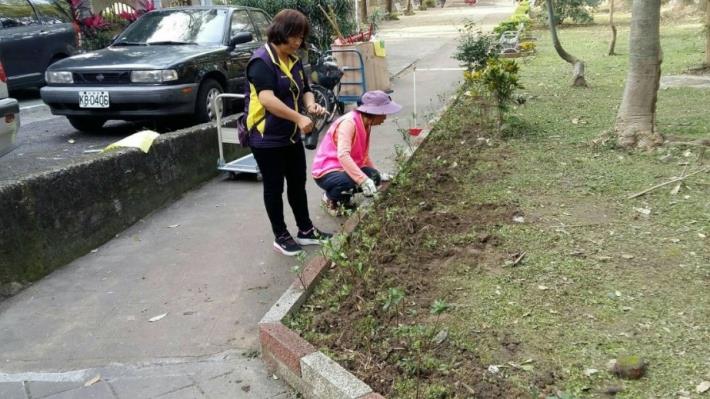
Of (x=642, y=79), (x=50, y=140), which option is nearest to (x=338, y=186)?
(x=642, y=79)

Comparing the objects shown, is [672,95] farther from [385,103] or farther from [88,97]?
[88,97]

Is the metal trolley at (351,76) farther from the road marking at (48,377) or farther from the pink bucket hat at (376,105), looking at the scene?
the road marking at (48,377)

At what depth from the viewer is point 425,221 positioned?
459cm

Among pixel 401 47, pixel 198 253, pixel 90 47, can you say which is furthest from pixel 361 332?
pixel 401 47

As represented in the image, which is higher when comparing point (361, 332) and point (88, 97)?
point (88, 97)

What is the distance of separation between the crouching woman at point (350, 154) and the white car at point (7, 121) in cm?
249

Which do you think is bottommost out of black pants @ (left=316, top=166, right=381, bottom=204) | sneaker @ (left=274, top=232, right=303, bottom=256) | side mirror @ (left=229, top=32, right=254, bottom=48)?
sneaker @ (left=274, top=232, right=303, bottom=256)

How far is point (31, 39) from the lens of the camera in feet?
34.9

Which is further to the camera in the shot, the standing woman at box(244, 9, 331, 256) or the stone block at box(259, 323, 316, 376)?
the standing woman at box(244, 9, 331, 256)

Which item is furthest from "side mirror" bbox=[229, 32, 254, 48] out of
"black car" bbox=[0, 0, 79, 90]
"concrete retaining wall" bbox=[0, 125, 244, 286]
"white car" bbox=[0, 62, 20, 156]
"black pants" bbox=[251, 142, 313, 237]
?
"black car" bbox=[0, 0, 79, 90]

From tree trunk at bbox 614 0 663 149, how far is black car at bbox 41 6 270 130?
466 cm

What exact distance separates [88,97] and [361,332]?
5.50m

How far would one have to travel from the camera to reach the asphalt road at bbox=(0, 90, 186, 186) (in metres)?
6.70

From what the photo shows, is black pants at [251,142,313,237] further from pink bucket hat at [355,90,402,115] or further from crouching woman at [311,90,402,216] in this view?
pink bucket hat at [355,90,402,115]
